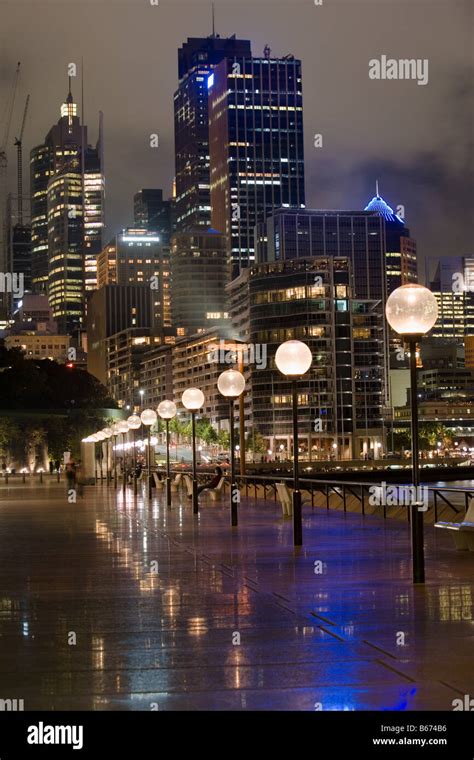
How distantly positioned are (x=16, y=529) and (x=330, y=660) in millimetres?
17077

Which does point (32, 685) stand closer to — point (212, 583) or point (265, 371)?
point (212, 583)

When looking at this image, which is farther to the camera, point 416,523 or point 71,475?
point 71,475

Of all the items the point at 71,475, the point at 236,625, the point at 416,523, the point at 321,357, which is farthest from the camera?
the point at 321,357

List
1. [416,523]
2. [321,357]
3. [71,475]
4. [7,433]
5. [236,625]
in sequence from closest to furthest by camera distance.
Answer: [236,625] → [416,523] → [71,475] → [7,433] → [321,357]

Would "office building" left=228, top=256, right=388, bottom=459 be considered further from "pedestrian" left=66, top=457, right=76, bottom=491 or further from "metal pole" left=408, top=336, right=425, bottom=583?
"metal pole" left=408, top=336, right=425, bottom=583

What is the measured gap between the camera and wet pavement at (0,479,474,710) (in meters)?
7.41

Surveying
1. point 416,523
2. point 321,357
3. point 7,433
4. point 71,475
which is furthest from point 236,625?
point 321,357

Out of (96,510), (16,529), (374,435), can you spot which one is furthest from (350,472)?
(16,529)

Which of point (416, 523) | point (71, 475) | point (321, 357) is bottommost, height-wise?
point (416, 523)

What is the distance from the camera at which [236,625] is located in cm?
1016

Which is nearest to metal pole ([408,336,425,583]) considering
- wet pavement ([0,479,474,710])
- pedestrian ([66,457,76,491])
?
wet pavement ([0,479,474,710])

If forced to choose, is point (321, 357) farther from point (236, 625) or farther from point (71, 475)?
point (236, 625)

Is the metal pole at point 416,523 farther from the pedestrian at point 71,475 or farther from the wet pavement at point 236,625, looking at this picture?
the pedestrian at point 71,475
